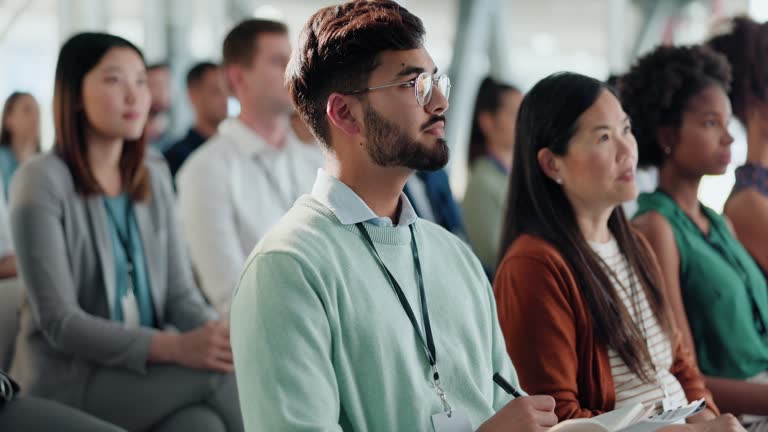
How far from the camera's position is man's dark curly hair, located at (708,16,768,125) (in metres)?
3.07

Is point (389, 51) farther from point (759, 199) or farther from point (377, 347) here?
point (759, 199)

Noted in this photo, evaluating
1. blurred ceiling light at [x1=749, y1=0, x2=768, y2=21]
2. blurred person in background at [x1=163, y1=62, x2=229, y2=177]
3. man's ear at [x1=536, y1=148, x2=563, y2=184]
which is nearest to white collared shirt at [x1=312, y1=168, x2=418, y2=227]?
man's ear at [x1=536, y1=148, x2=563, y2=184]

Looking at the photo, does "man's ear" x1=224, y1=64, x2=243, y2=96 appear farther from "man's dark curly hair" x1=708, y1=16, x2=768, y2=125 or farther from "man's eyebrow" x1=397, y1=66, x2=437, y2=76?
"man's eyebrow" x1=397, y1=66, x2=437, y2=76

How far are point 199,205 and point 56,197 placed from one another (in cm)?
67

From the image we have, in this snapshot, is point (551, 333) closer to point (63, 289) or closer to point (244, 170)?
point (63, 289)

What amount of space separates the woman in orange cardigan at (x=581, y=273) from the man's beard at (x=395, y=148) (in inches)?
21.8

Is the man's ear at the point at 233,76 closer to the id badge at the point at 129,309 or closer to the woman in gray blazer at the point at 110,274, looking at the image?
the woman in gray blazer at the point at 110,274

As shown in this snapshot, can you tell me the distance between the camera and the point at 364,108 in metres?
1.56

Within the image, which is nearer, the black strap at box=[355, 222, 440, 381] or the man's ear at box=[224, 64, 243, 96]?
the black strap at box=[355, 222, 440, 381]

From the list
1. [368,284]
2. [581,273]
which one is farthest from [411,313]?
→ [581,273]

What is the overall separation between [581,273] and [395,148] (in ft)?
2.26

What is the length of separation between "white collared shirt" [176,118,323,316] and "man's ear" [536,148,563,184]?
1.23 metres

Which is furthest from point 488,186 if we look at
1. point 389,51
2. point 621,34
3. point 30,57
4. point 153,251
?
point 30,57

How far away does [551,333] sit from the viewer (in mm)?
1931
